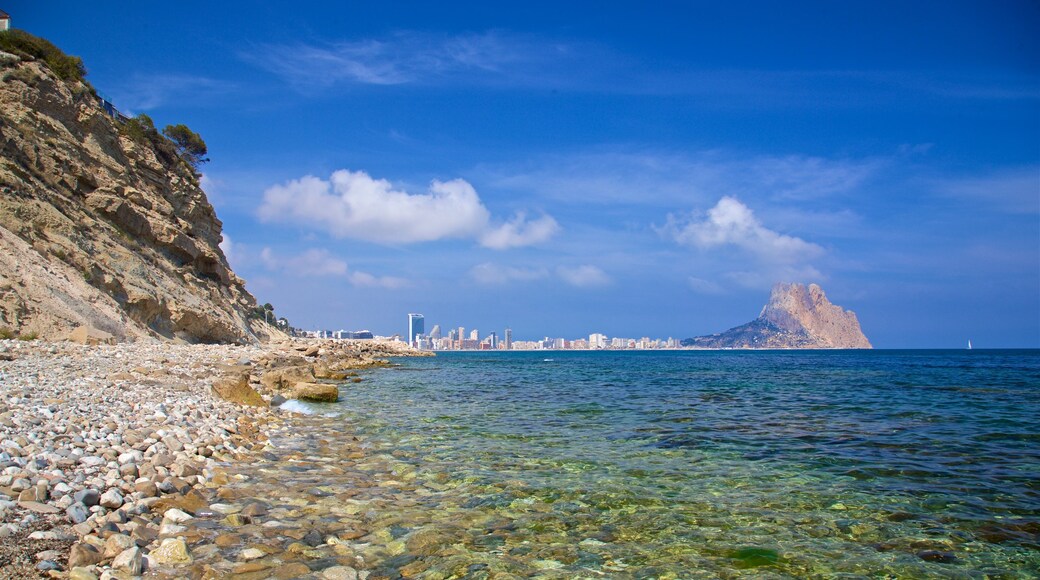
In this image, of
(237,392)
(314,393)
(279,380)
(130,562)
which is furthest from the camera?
(279,380)

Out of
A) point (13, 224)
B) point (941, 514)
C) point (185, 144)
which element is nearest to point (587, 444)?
point (941, 514)

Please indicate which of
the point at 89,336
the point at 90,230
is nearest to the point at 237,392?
the point at 89,336

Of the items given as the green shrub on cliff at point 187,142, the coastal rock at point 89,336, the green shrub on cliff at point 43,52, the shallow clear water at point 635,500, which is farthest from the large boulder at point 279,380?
the green shrub on cliff at point 187,142

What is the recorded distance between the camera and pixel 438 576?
5328 millimetres

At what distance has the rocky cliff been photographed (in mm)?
24672

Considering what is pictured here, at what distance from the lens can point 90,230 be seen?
106 feet

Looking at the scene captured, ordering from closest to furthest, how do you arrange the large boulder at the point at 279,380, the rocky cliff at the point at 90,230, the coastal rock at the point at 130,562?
the coastal rock at the point at 130,562 < the large boulder at the point at 279,380 < the rocky cliff at the point at 90,230

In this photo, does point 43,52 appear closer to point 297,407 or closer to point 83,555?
point 297,407

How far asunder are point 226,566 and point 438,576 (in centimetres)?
186

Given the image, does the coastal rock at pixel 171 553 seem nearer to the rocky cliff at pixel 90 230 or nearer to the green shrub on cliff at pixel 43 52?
the rocky cliff at pixel 90 230

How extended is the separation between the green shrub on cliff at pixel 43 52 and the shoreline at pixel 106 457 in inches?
1241

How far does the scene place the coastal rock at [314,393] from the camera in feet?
61.9

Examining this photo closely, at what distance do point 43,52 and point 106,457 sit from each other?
150ft

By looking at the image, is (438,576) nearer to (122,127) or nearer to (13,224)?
(13,224)
